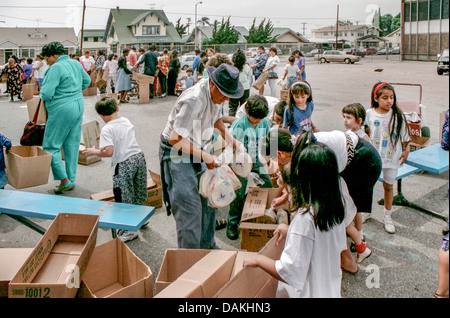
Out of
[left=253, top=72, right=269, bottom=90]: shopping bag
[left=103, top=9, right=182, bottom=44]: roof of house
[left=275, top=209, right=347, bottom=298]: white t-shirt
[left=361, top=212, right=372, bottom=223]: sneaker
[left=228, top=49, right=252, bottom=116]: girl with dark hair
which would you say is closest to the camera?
[left=275, top=209, right=347, bottom=298]: white t-shirt

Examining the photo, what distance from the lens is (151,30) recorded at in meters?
54.7

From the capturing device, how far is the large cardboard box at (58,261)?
2.21 meters

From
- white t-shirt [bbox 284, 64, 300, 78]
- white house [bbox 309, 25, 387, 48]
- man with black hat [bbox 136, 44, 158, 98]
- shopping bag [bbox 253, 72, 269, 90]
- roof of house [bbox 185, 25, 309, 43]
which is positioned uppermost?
white house [bbox 309, 25, 387, 48]

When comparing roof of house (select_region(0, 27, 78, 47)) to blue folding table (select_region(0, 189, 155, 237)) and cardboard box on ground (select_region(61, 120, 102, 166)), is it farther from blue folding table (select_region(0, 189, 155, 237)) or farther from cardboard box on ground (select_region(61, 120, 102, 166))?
blue folding table (select_region(0, 189, 155, 237))

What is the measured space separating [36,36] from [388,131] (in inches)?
2917

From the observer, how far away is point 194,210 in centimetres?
308

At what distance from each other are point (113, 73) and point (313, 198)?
13748 mm

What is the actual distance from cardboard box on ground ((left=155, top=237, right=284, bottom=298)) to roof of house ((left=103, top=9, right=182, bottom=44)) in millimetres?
52626

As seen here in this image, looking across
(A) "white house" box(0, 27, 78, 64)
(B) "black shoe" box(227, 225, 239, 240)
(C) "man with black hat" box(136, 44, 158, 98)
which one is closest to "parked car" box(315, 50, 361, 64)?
(C) "man with black hat" box(136, 44, 158, 98)

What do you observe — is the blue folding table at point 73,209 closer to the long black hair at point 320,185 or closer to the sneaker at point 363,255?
the long black hair at point 320,185

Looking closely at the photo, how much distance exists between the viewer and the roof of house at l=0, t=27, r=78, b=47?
62.4 m

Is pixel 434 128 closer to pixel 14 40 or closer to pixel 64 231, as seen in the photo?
pixel 64 231

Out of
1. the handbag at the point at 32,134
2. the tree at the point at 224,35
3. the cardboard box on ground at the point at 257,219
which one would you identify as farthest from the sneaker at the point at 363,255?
the tree at the point at 224,35
